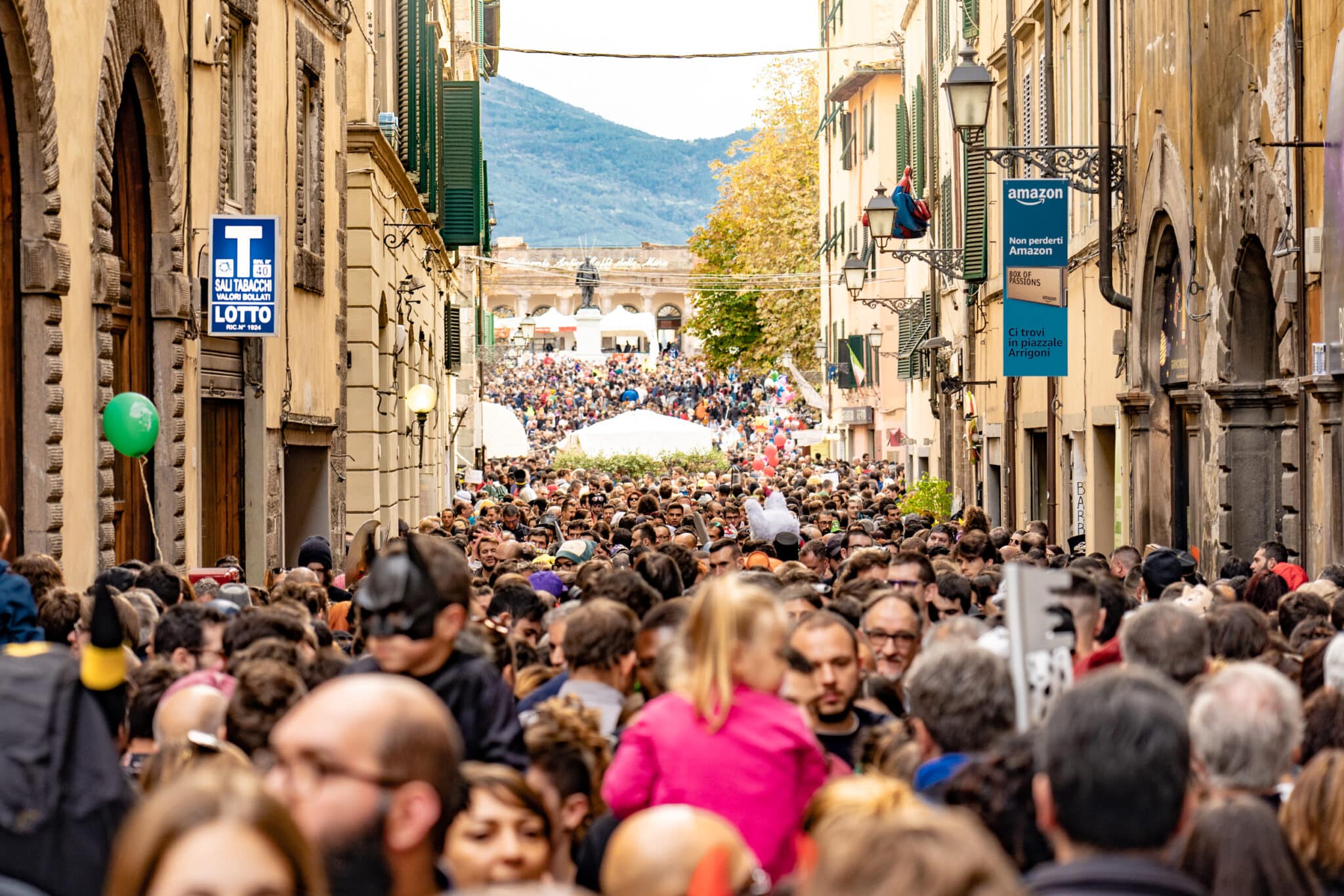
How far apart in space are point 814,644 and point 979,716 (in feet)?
3.90

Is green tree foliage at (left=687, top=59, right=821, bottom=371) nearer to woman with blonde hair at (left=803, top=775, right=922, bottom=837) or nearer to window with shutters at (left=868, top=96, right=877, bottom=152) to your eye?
window with shutters at (left=868, top=96, right=877, bottom=152)

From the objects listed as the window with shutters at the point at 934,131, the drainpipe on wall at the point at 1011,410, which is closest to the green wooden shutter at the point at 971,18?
the drainpipe on wall at the point at 1011,410

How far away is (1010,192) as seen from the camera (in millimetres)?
19062

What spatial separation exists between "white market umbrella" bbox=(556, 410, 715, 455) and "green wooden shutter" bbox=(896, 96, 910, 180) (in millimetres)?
6571

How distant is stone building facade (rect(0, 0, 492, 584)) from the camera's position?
40.4ft

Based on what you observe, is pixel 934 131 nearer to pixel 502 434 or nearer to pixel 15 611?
pixel 502 434

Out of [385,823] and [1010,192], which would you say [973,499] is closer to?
[1010,192]

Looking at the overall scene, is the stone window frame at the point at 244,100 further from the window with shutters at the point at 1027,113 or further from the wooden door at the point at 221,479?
the window with shutters at the point at 1027,113

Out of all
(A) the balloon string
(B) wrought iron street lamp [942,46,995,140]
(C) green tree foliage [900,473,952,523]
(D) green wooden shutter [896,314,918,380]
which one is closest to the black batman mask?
(A) the balloon string

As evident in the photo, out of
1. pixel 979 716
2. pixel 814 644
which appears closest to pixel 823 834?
pixel 979 716

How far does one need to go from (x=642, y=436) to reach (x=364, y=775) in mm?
36522

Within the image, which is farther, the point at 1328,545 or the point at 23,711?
the point at 1328,545

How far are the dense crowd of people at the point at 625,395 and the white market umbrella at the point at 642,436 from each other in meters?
22.6

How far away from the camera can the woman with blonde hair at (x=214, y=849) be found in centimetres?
295
